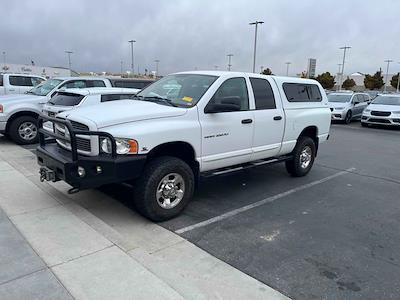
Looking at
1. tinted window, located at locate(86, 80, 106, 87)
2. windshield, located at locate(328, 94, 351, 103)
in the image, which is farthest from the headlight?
windshield, located at locate(328, 94, 351, 103)

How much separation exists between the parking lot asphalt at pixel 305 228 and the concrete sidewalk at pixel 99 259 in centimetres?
28

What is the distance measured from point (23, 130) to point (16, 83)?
5365 mm

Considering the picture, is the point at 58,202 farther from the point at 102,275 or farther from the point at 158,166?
the point at 102,275

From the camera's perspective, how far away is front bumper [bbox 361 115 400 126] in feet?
51.2

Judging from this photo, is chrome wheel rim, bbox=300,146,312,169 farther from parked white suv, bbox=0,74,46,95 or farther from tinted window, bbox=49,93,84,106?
parked white suv, bbox=0,74,46,95

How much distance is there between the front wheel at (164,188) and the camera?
4223 millimetres

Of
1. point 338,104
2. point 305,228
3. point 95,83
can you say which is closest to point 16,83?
point 95,83

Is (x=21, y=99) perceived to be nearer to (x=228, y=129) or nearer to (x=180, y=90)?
(x=180, y=90)

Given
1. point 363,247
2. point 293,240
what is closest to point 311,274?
point 293,240

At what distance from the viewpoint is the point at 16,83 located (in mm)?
13484

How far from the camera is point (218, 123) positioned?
4.87 m

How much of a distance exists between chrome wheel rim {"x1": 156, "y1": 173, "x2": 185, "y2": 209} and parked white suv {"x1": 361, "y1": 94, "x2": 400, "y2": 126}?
14202 millimetres

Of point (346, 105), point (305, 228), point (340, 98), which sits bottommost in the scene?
point (305, 228)

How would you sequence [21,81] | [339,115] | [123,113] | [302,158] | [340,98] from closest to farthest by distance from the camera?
[123,113] → [302,158] → [21,81] → [339,115] → [340,98]
